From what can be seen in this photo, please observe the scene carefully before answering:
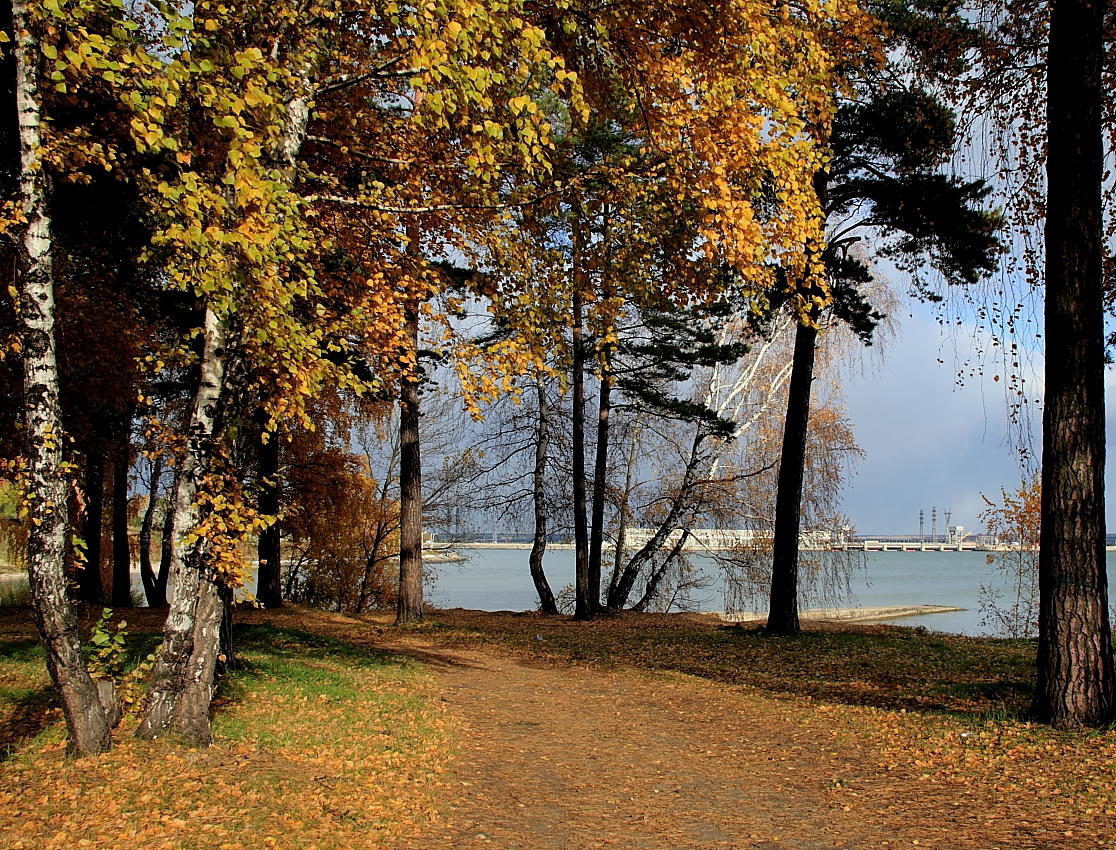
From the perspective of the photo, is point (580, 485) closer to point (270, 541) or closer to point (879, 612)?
point (270, 541)

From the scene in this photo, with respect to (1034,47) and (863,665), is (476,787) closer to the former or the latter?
(863,665)

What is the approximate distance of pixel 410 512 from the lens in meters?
15.2

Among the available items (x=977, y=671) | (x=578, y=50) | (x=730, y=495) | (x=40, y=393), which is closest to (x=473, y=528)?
(x=730, y=495)

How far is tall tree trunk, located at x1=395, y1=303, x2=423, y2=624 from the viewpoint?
15.0m

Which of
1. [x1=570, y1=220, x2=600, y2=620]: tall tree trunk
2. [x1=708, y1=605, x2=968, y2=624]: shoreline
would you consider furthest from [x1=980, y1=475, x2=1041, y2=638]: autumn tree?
[x1=708, y1=605, x2=968, y2=624]: shoreline

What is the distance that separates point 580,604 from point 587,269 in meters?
11.3

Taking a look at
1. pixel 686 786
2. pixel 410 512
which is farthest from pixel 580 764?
pixel 410 512

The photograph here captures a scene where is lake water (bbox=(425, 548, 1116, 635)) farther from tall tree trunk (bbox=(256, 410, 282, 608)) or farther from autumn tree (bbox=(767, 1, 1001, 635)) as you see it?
autumn tree (bbox=(767, 1, 1001, 635))

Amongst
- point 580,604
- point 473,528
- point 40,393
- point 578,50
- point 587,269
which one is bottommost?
point 580,604

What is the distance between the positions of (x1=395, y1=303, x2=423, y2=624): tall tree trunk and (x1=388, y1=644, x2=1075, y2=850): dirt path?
7082mm

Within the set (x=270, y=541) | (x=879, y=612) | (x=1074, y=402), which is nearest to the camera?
(x=1074, y=402)

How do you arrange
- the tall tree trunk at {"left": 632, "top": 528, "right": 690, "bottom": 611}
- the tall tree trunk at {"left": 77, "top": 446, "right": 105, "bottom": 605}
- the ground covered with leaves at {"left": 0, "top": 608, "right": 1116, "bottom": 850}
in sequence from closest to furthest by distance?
1. the ground covered with leaves at {"left": 0, "top": 608, "right": 1116, "bottom": 850}
2. the tall tree trunk at {"left": 77, "top": 446, "right": 105, "bottom": 605}
3. the tall tree trunk at {"left": 632, "top": 528, "right": 690, "bottom": 611}

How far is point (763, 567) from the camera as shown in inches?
788

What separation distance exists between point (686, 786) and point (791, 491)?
308 inches
